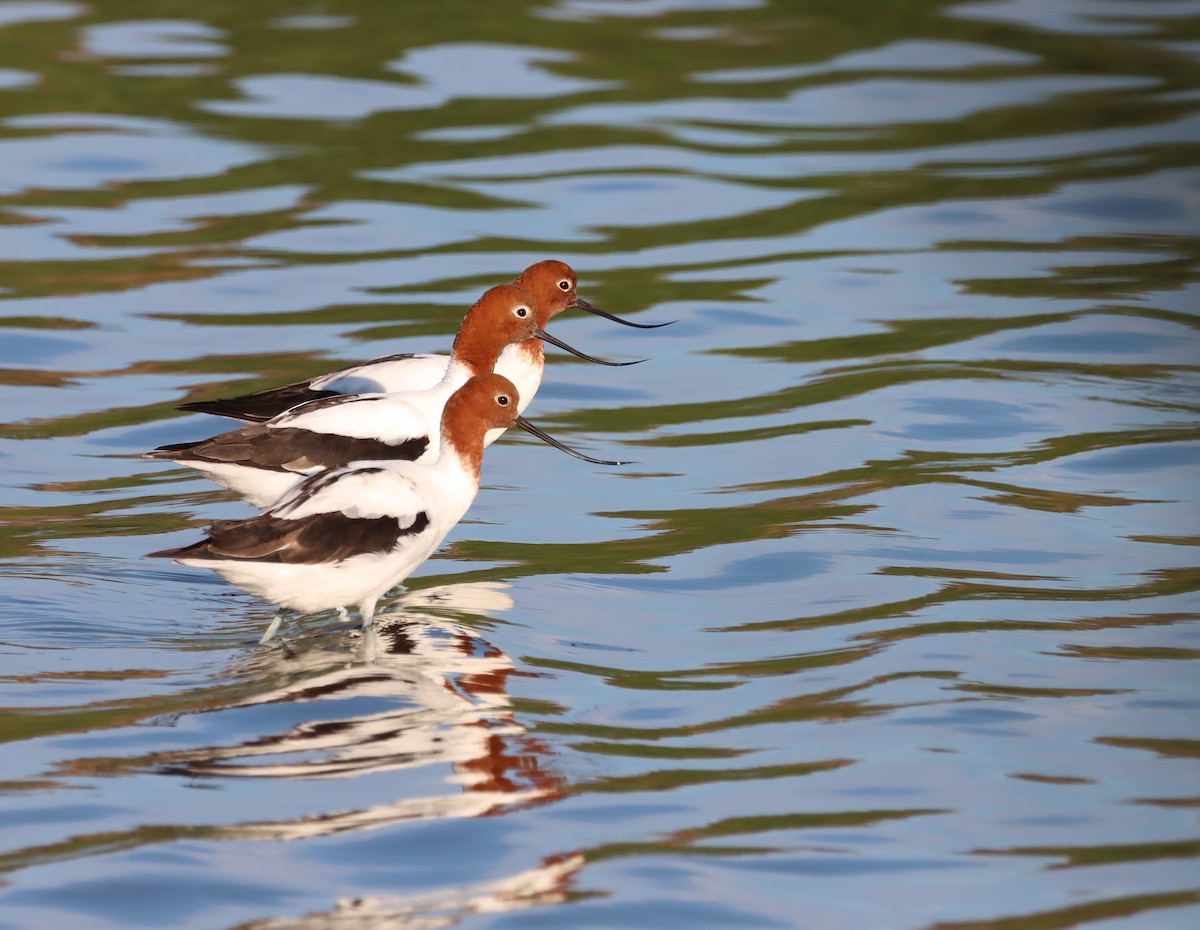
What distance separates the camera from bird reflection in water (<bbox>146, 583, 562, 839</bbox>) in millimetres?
6902

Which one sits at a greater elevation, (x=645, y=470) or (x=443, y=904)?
(x=645, y=470)

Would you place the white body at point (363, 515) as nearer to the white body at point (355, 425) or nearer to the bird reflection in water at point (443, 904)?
the white body at point (355, 425)

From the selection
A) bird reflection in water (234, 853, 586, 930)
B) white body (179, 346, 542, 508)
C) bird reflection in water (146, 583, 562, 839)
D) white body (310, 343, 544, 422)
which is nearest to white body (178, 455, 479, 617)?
bird reflection in water (146, 583, 562, 839)

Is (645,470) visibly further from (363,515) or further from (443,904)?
(443,904)

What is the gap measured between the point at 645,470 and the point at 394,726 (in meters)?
4.20

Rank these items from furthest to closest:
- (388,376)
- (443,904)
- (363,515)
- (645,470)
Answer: (645,470)
(388,376)
(363,515)
(443,904)

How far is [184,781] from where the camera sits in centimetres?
697

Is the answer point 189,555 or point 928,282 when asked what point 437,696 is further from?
point 928,282

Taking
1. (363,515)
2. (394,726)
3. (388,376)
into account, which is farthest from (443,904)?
(388,376)

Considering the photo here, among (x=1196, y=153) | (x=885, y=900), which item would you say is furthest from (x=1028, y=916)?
(x=1196, y=153)

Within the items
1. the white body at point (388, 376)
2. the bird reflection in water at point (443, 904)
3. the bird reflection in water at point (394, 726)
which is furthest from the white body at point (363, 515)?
the bird reflection in water at point (443, 904)

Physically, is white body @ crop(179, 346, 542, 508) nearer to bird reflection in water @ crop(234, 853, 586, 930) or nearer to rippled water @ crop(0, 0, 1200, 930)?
rippled water @ crop(0, 0, 1200, 930)

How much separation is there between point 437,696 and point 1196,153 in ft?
40.0

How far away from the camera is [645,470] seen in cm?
1147
